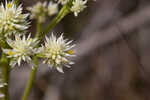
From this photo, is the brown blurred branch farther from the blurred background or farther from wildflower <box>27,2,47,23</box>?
wildflower <box>27,2,47,23</box>

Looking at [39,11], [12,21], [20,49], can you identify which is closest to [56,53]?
[20,49]

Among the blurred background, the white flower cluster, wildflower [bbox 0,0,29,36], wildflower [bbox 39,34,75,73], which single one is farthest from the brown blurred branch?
wildflower [bbox 0,0,29,36]

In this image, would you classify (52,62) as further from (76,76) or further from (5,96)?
(76,76)

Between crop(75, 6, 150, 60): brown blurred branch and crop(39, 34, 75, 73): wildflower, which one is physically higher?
crop(75, 6, 150, 60): brown blurred branch

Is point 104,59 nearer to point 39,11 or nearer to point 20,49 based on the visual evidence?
point 39,11

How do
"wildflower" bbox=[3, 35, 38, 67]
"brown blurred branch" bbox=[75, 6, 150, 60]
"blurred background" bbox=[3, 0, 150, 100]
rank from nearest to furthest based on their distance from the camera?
"wildflower" bbox=[3, 35, 38, 67], "brown blurred branch" bbox=[75, 6, 150, 60], "blurred background" bbox=[3, 0, 150, 100]

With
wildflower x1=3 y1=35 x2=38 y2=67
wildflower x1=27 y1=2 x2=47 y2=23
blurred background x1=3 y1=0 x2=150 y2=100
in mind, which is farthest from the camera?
blurred background x1=3 y1=0 x2=150 y2=100

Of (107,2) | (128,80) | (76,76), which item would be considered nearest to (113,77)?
(128,80)
